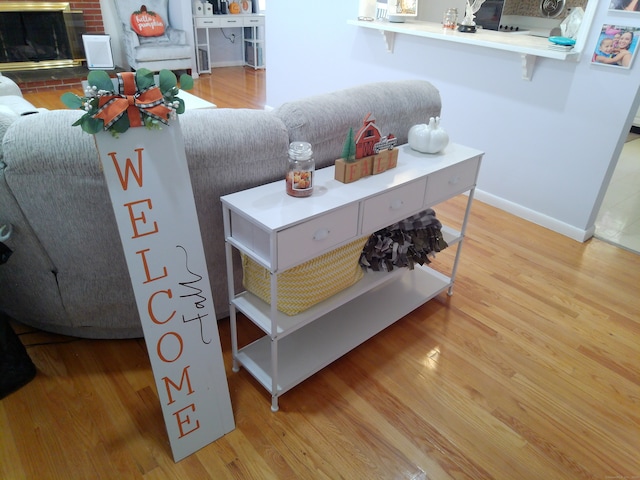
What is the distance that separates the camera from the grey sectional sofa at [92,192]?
54.3 inches

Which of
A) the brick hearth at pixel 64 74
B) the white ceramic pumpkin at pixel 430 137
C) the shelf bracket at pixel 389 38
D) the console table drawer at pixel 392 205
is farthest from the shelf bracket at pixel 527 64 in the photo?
the brick hearth at pixel 64 74

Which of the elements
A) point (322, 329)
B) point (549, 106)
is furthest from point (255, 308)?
point (549, 106)

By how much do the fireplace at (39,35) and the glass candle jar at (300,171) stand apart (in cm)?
509

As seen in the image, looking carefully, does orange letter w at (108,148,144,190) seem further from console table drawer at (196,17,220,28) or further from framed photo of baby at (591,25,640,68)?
console table drawer at (196,17,220,28)

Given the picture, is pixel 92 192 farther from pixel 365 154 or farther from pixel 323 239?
pixel 365 154

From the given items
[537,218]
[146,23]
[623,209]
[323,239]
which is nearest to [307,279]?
[323,239]

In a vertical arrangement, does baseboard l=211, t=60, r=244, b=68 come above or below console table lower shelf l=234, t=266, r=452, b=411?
above

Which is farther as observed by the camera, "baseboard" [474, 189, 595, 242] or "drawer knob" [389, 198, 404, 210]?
"baseboard" [474, 189, 595, 242]

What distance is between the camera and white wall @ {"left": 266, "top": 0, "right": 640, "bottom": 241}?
249 cm

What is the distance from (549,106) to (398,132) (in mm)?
1252

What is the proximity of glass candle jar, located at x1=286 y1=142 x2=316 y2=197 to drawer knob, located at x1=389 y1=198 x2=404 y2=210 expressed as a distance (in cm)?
34

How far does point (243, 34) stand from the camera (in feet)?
22.0

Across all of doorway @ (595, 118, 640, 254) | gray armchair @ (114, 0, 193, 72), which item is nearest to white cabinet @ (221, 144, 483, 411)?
doorway @ (595, 118, 640, 254)

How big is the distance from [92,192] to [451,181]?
1344 millimetres
